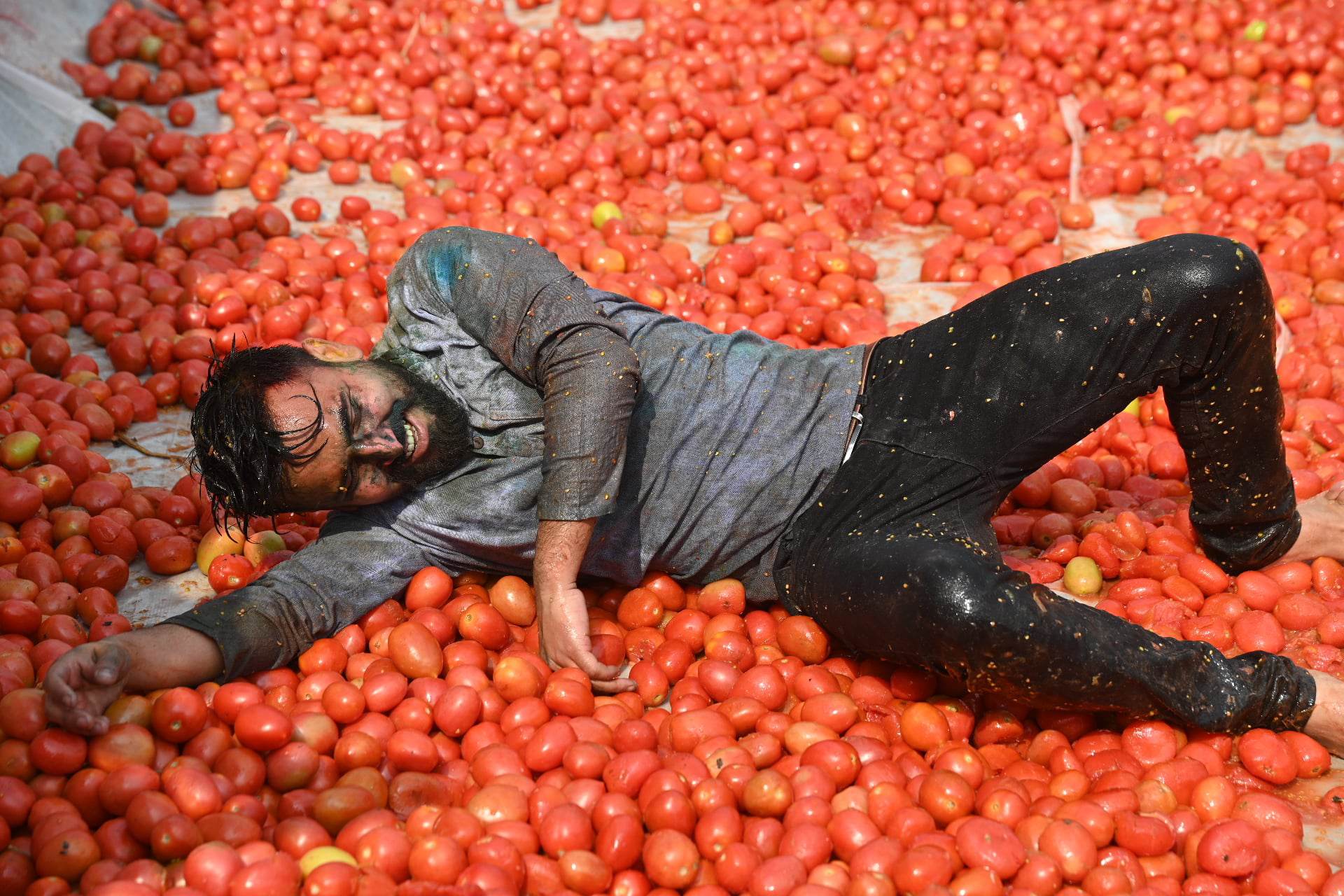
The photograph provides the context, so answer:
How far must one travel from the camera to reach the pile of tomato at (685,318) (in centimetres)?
217

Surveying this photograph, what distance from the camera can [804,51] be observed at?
5340 millimetres

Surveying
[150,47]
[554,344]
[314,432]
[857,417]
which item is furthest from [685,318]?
[150,47]

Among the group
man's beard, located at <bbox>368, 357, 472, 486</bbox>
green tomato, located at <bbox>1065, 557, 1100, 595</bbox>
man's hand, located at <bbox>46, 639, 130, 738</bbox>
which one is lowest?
green tomato, located at <bbox>1065, 557, 1100, 595</bbox>

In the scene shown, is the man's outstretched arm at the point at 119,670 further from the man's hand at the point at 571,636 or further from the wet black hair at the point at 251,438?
the man's hand at the point at 571,636

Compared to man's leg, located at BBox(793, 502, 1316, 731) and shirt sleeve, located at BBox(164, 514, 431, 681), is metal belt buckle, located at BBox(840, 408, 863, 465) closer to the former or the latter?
man's leg, located at BBox(793, 502, 1316, 731)

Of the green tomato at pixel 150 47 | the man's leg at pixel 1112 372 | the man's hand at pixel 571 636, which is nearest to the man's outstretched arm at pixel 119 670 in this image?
the man's hand at pixel 571 636

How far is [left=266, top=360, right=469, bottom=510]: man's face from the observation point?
2.50 metres

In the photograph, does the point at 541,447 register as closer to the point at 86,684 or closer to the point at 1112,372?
the point at 86,684

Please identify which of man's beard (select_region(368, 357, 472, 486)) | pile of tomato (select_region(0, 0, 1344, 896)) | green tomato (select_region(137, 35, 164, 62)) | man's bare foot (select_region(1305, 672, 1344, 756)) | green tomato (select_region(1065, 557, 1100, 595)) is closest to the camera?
pile of tomato (select_region(0, 0, 1344, 896))

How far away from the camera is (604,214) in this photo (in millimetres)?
4445

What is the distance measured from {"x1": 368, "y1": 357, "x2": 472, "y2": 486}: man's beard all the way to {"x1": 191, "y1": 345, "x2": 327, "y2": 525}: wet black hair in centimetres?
19

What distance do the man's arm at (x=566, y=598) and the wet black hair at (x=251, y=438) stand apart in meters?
0.54

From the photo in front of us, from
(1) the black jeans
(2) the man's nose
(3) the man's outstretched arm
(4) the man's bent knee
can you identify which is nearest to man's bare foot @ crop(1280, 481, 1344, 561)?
(1) the black jeans

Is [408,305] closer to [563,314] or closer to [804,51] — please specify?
[563,314]
